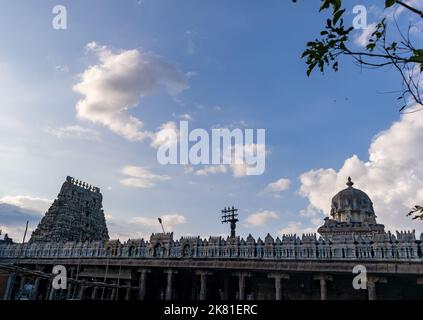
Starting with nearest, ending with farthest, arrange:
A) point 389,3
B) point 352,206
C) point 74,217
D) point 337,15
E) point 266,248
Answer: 1. point 389,3
2. point 337,15
3. point 266,248
4. point 352,206
5. point 74,217

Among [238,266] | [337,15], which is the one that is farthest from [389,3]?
[238,266]

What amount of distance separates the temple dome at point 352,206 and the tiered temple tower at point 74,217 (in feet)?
127

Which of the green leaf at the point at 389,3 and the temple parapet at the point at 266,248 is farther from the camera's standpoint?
the temple parapet at the point at 266,248

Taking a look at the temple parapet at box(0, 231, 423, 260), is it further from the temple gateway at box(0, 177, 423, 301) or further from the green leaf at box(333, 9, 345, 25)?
the green leaf at box(333, 9, 345, 25)

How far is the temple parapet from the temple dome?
2311 cm

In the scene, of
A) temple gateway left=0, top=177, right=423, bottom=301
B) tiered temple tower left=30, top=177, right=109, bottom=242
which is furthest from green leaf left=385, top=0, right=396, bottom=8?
tiered temple tower left=30, top=177, right=109, bottom=242

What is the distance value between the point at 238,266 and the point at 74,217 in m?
37.3

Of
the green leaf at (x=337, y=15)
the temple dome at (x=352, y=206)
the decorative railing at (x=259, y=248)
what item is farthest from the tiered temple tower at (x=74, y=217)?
the green leaf at (x=337, y=15)

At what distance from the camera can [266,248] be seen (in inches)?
901

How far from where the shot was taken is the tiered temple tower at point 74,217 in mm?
49219

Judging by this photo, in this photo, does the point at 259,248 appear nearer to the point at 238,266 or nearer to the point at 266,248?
the point at 266,248

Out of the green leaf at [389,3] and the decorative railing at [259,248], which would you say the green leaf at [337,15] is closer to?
the green leaf at [389,3]
